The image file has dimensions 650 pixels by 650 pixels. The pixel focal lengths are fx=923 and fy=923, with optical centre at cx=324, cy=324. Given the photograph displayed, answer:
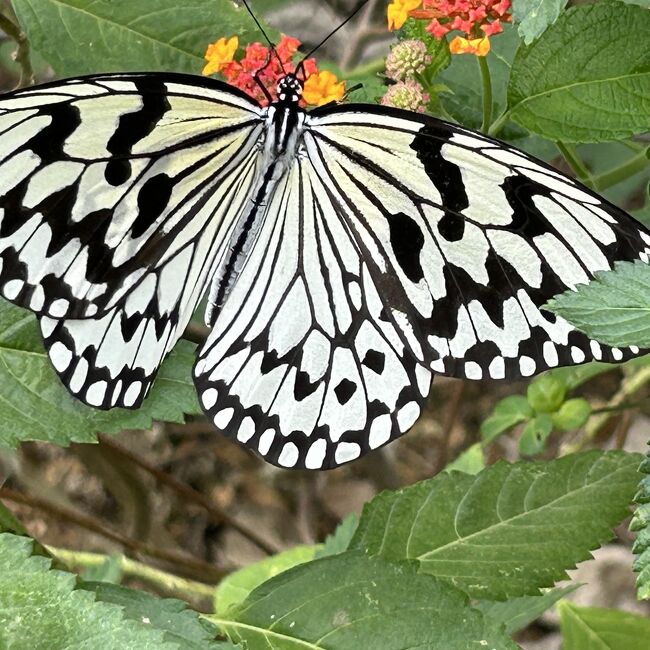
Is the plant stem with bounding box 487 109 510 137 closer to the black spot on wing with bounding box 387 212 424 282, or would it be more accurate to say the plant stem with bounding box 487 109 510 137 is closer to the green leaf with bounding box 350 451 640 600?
the black spot on wing with bounding box 387 212 424 282

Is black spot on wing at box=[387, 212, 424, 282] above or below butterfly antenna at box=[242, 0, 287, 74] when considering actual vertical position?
below

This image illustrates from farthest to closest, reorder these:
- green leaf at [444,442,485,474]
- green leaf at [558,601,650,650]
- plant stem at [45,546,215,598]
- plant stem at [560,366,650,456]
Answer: plant stem at [560,366,650,456]
plant stem at [45,546,215,598]
green leaf at [444,442,485,474]
green leaf at [558,601,650,650]

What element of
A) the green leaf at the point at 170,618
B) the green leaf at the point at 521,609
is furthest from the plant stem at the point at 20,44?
the green leaf at the point at 521,609

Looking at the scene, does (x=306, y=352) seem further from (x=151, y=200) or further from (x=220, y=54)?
(x=220, y=54)

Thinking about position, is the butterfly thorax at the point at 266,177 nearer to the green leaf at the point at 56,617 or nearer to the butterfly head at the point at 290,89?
the butterfly head at the point at 290,89

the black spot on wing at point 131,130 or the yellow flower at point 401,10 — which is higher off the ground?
the yellow flower at point 401,10

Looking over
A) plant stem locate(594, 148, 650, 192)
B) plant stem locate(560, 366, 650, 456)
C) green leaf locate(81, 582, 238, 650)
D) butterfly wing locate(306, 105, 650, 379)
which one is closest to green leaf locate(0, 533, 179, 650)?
green leaf locate(81, 582, 238, 650)

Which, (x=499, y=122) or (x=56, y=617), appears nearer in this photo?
(x=56, y=617)

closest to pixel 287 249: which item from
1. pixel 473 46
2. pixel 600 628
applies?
pixel 473 46
